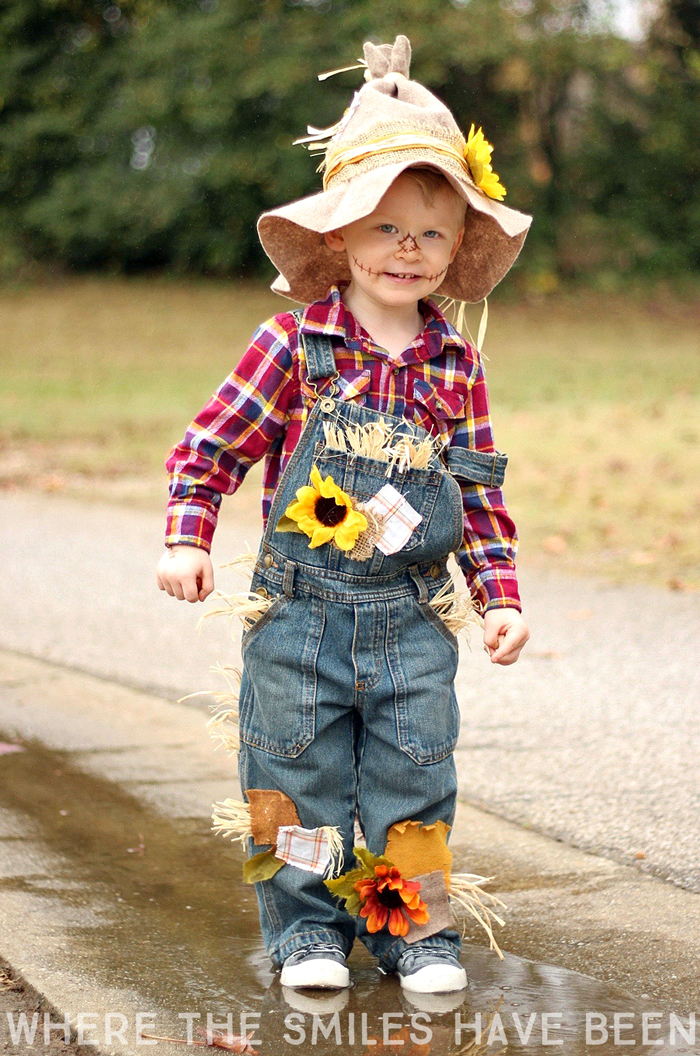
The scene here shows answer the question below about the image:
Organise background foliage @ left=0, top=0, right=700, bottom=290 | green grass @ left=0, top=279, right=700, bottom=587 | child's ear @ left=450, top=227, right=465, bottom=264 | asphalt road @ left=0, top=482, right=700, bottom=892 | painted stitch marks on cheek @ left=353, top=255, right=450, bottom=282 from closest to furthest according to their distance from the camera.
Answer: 1. painted stitch marks on cheek @ left=353, top=255, right=450, bottom=282
2. child's ear @ left=450, top=227, right=465, bottom=264
3. asphalt road @ left=0, top=482, right=700, bottom=892
4. green grass @ left=0, top=279, right=700, bottom=587
5. background foliage @ left=0, top=0, right=700, bottom=290

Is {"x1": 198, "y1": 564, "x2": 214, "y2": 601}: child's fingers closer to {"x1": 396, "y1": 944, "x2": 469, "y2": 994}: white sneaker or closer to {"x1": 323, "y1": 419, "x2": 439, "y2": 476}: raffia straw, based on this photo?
{"x1": 323, "y1": 419, "x2": 439, "y2": 476}: raffia straw

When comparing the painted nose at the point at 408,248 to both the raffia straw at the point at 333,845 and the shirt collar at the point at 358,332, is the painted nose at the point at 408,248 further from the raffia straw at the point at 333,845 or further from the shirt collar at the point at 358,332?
the raffia straw at the point at 333,845

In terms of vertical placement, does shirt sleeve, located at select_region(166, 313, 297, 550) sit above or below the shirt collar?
below

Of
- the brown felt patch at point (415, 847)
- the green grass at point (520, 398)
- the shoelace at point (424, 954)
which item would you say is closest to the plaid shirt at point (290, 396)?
the brown felt patch at point (415, 847)

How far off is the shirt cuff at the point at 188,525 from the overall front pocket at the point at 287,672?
20 centimetres

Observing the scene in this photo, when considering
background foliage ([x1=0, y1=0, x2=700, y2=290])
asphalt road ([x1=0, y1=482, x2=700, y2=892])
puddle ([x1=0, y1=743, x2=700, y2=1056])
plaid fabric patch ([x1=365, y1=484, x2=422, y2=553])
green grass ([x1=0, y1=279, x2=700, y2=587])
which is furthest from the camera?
background foliage ([x1=0, y1=0, x2=700, y2=290])

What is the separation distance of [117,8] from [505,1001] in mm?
23405

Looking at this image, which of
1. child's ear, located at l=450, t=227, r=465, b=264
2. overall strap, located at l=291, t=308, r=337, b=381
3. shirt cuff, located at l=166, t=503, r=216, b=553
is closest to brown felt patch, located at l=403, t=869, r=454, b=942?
shirt cuff, located at l=166, t=503, r=216, b=553

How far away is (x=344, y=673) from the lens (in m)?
2.40

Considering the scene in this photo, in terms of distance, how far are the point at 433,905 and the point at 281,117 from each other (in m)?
19.9

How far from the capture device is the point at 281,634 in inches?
95.2

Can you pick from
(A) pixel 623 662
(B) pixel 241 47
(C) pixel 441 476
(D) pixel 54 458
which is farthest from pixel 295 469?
(B) pixel 241 47

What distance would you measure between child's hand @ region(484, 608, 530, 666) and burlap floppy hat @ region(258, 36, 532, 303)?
688 millimetres

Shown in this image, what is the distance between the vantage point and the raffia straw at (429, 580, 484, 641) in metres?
2.50
